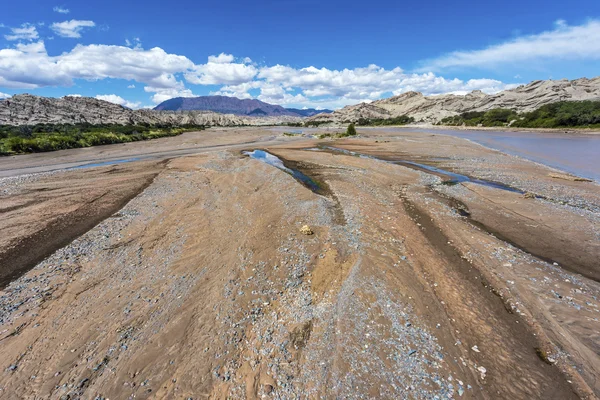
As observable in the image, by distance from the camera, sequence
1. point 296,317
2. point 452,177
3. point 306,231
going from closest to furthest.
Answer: point 296,317 → point 306,231 → point 452,177

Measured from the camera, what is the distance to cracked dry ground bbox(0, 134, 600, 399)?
16.8ft

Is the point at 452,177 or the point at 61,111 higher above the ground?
the point at 61,111

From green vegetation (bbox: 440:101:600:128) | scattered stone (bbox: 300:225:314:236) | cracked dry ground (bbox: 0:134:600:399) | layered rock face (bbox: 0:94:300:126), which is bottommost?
cracked dry ground (bbox: 0:134:600:399)

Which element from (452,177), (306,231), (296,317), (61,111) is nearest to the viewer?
(296,317)

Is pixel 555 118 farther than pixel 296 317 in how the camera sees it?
Yes

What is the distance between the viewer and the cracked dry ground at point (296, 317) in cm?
511

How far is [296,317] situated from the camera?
658 cm

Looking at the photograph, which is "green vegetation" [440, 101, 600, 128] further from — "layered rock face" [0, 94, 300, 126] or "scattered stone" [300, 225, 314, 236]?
"layered rock face" [0, 94, 300, 126]

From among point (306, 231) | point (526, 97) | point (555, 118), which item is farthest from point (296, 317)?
point (526, 97)

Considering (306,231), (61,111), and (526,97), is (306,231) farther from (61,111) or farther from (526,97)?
(526,97)

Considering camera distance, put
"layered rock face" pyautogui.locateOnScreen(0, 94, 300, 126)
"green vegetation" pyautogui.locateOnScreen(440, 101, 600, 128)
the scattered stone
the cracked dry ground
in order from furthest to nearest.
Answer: "layered rock face" pyautogui.locateOnScreen(0, 94, 300, 126)
"green vegetation" pyautogui.locateOnScreen(440, 101, 600, 128)
the scattered stone
the cracked dry ground

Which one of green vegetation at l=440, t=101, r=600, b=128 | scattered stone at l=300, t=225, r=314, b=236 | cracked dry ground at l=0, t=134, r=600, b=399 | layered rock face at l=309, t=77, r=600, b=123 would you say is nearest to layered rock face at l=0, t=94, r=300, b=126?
cracked dry ground at l=0, t=134, r=600, b=399

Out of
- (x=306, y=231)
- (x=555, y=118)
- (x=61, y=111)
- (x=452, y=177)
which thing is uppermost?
(x=61, y=111)

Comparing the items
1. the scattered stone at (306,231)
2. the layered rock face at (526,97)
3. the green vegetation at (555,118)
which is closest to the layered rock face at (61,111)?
the scattered stone at (306,231)
